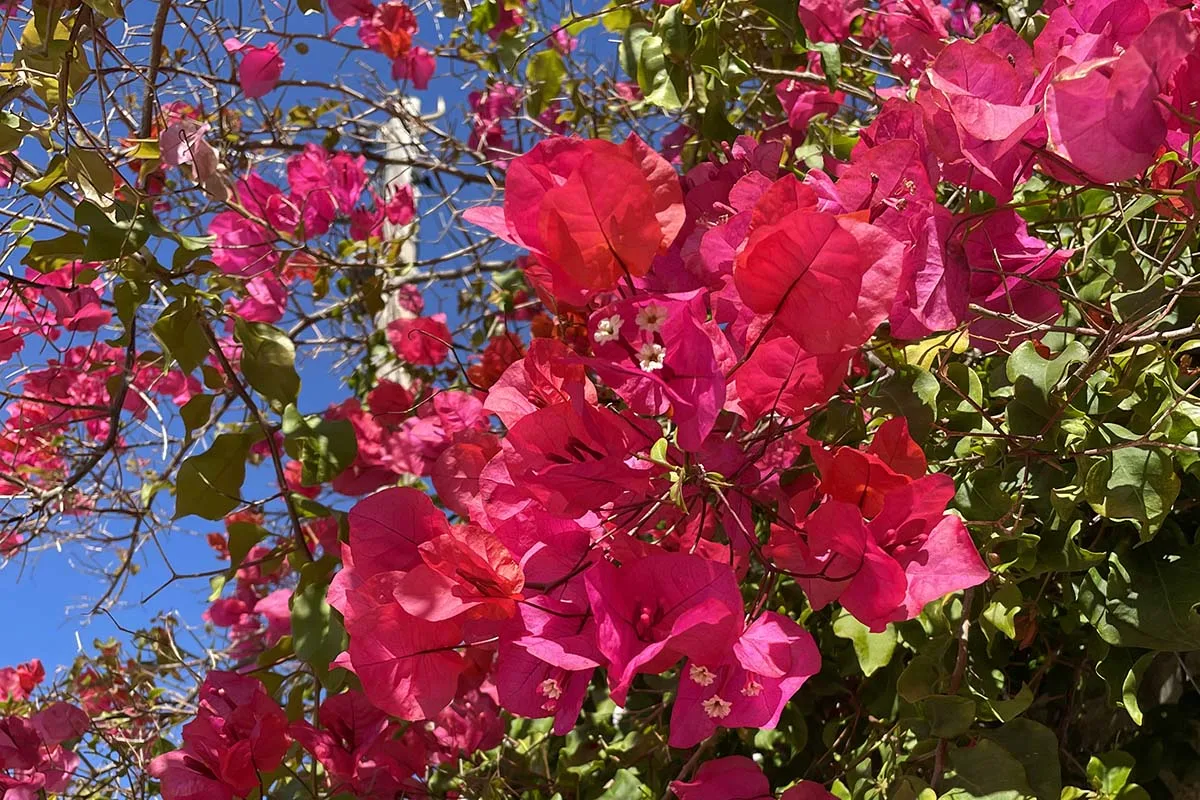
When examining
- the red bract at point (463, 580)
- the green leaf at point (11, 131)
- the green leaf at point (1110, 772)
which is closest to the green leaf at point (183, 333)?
the green leaf at point (11, 131)

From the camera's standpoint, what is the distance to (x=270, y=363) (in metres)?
0.94

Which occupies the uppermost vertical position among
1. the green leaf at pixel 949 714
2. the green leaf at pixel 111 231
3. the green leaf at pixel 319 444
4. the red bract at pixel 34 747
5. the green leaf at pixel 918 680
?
the green leaf at pixel 111 231

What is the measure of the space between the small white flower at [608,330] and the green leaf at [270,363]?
1.61ft

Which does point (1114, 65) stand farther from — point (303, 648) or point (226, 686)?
point (226, 686)

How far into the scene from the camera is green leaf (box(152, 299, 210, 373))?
90cm

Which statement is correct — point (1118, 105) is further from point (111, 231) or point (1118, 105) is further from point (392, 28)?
point (392, 28)

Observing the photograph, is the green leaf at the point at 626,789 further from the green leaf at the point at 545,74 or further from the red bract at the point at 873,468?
the green leaf at the point at 545,74

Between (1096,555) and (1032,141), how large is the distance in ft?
1.10

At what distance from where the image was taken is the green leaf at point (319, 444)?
3.26ft

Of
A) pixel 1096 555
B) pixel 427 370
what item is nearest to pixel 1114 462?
pixel 1096 555

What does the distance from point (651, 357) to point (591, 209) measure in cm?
10

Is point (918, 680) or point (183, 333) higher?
point (183, 333)

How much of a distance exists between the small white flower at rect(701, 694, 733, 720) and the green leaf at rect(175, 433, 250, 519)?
0.59 m

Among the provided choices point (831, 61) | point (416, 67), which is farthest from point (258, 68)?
point (831, 61)
